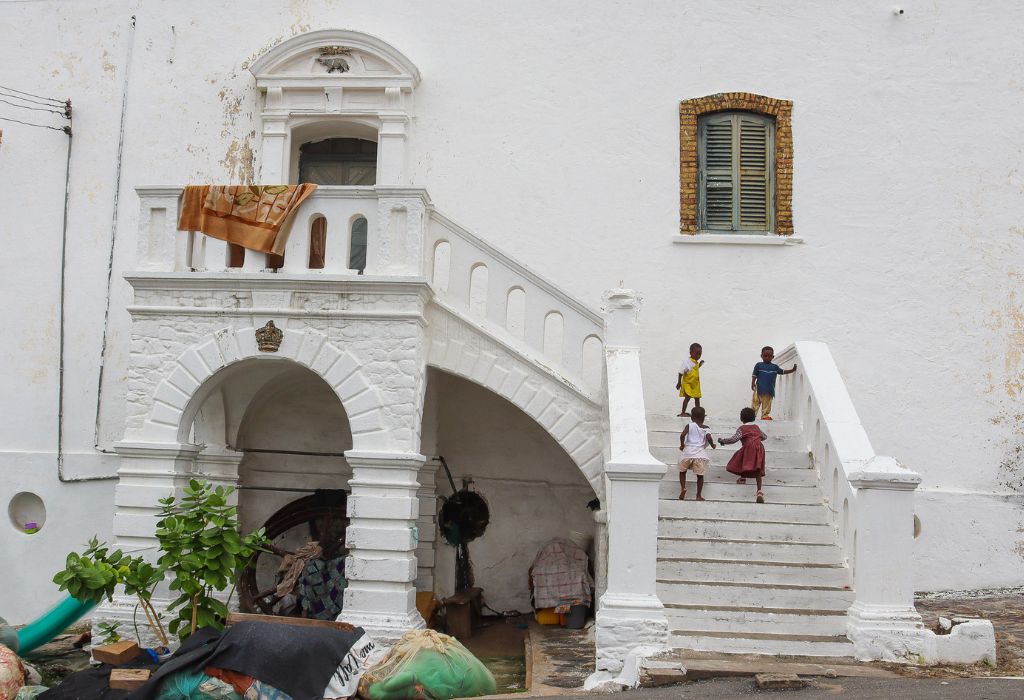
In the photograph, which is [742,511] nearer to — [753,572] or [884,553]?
[753,572]

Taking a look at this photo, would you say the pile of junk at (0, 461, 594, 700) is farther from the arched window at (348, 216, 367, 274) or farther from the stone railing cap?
the arched window at (348, 216, 367, 274)

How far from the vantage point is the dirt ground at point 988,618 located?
23.2 feet

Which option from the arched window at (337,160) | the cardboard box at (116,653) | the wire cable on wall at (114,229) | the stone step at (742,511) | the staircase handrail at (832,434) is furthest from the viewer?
the arched window at (337,160)

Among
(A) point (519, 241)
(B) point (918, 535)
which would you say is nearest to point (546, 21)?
(A) point (519, 241)

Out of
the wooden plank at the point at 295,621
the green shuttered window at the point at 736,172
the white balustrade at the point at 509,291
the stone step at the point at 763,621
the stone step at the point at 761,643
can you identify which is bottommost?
the wooden plank at the point at 295,621

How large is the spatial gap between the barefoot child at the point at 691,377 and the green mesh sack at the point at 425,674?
3.90 meters

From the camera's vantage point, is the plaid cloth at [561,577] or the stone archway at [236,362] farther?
the plaid cloth at [561,577]

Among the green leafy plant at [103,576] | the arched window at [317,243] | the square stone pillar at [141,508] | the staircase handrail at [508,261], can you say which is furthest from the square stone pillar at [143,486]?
the staircase handrail at [508,261]

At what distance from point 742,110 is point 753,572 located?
576cm

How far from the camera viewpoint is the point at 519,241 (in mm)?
11586

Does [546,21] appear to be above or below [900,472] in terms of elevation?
above

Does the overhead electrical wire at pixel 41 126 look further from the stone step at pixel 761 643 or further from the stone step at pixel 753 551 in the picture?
the stone step at pixel 761 643

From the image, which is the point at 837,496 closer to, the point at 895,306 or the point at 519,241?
the point at 895,306

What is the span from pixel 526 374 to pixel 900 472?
3356 millimetres
